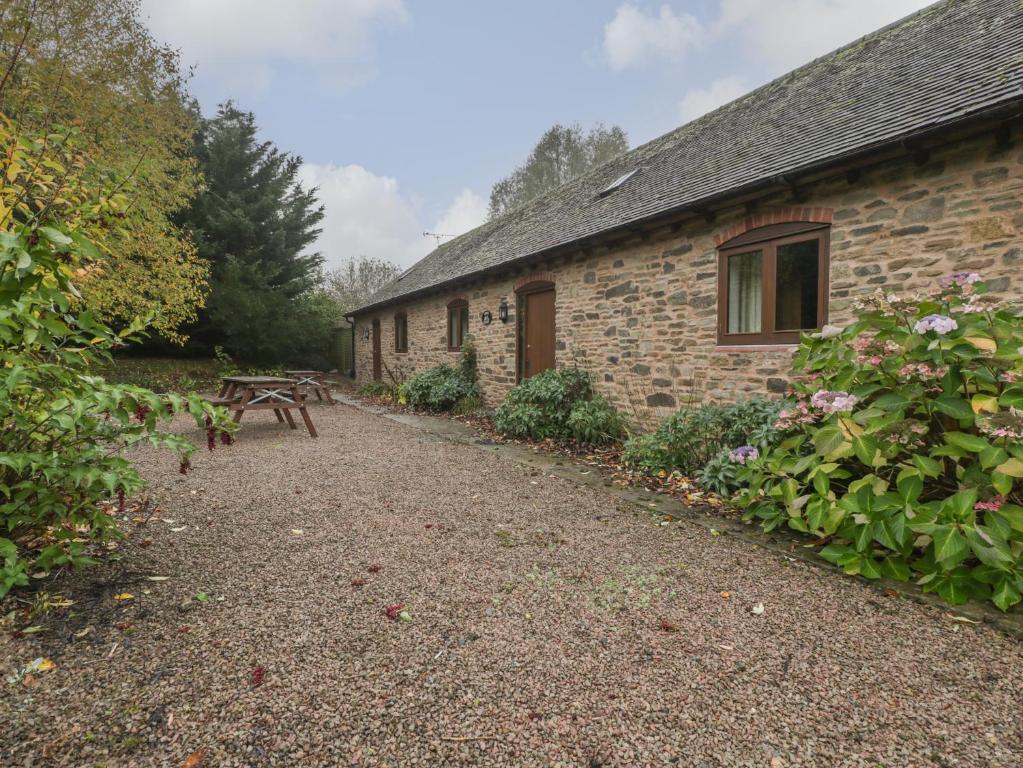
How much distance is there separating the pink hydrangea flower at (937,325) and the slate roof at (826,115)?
222 cm

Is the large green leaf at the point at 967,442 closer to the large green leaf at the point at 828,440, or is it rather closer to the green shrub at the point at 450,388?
the large green leaf at the point at 828,440

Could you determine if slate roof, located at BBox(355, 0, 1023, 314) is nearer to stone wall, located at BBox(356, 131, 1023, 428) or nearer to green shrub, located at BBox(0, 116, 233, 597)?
stone wall, located at BBox(356, 131, 1023, 428)

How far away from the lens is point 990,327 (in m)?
2.49

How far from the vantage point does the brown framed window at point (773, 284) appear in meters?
4.64

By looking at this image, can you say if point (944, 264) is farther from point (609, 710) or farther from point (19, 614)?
point (19, 614)

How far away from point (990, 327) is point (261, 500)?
15.9 ft

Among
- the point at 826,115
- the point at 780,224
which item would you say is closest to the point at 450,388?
the point at 780,224

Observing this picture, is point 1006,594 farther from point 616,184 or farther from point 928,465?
point 616,184

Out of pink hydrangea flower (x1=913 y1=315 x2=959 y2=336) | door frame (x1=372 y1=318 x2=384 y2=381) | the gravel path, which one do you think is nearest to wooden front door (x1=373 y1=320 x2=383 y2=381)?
door frame (x1=372 y1=318 x2=384 y2=381)

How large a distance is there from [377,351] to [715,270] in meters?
11.7

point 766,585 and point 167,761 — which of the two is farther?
point 766,585

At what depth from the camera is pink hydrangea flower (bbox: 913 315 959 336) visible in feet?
7.74

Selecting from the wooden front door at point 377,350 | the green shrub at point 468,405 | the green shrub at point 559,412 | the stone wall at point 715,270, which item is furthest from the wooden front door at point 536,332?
the wooden front door at point 377,350

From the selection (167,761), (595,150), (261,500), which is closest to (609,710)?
(167,761)
